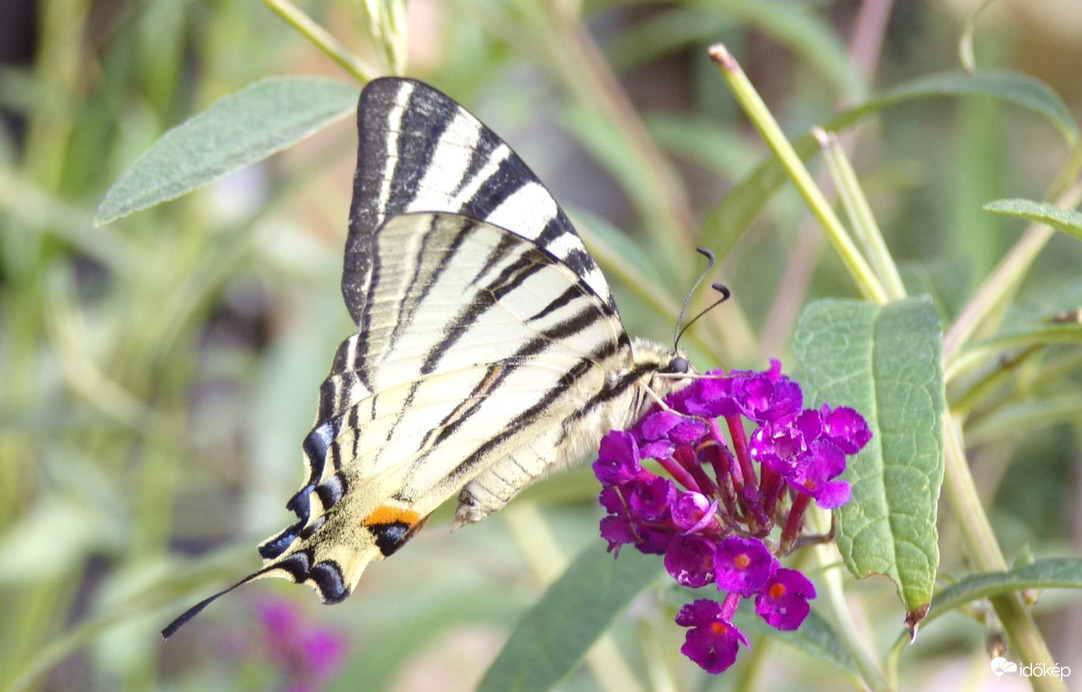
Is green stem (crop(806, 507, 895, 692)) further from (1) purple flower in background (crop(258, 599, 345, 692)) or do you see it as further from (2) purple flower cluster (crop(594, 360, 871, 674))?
(1) purple flower in background (crop(258, 599, 345, 692))

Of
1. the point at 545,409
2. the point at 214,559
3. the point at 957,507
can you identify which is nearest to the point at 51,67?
the point at 214,559

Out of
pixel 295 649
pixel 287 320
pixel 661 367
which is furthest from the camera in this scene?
pixel 287 320

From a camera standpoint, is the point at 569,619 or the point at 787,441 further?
the point at 569,619

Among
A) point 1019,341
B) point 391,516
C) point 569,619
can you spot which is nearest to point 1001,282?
point 1019,341

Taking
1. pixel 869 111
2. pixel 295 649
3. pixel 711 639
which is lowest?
pixel 295 649

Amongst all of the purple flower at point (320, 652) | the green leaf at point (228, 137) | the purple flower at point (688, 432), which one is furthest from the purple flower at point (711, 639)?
the purple flower at point (320, 652)

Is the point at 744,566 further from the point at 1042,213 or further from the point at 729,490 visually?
the point at 1042,213

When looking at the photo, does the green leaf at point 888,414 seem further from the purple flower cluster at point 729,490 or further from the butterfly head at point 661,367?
the butterfly head at point 661,367
